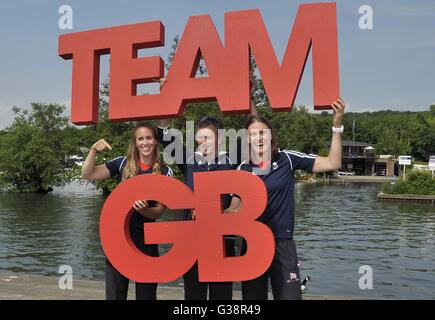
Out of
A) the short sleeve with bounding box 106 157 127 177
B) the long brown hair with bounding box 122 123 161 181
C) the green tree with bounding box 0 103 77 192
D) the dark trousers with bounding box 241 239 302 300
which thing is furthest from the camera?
the green tree with bounding box 0 103 77 192

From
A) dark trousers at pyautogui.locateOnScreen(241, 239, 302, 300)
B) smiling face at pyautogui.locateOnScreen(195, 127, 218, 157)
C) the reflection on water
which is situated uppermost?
smiling face at pyautogui.locateOnScreen(195, 127, 218, 157)

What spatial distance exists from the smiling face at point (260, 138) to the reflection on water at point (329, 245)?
7171 mm

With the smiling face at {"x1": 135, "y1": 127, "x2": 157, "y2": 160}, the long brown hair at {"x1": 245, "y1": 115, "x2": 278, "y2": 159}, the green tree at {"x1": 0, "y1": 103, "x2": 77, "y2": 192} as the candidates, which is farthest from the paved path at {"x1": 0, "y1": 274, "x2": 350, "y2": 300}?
the green tree at {"x1": 0, "y1": 103, "x2": 77, "y2": 192}

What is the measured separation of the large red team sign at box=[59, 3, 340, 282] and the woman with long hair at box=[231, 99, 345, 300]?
0.09 metres

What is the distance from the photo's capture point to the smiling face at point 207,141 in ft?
14.4

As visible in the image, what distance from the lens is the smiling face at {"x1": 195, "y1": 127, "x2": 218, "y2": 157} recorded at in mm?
4391

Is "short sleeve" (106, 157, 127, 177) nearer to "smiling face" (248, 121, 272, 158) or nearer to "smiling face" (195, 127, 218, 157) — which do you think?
"smiling face" (195, 127, 218, 157)

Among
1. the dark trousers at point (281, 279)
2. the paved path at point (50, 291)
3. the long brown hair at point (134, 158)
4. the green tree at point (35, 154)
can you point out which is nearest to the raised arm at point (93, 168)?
the long brown hair at point (134, 158)

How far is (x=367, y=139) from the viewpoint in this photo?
11306 cm

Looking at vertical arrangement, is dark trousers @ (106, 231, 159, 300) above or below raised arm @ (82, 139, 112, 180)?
below

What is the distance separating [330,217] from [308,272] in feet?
43.9

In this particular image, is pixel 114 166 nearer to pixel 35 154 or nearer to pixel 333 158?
pixel 333 158

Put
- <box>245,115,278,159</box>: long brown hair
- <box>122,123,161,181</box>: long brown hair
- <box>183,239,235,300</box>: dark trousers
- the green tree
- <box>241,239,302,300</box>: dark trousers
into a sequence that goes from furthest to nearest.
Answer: the green tree, <box>122,123,161,181</box>: long brown hair, <box>183,239,235,300</box>: dark trousers, <box>245,115,278,159</box>: long brown hair, <box>241,239,302,300</box>: dark trousers
